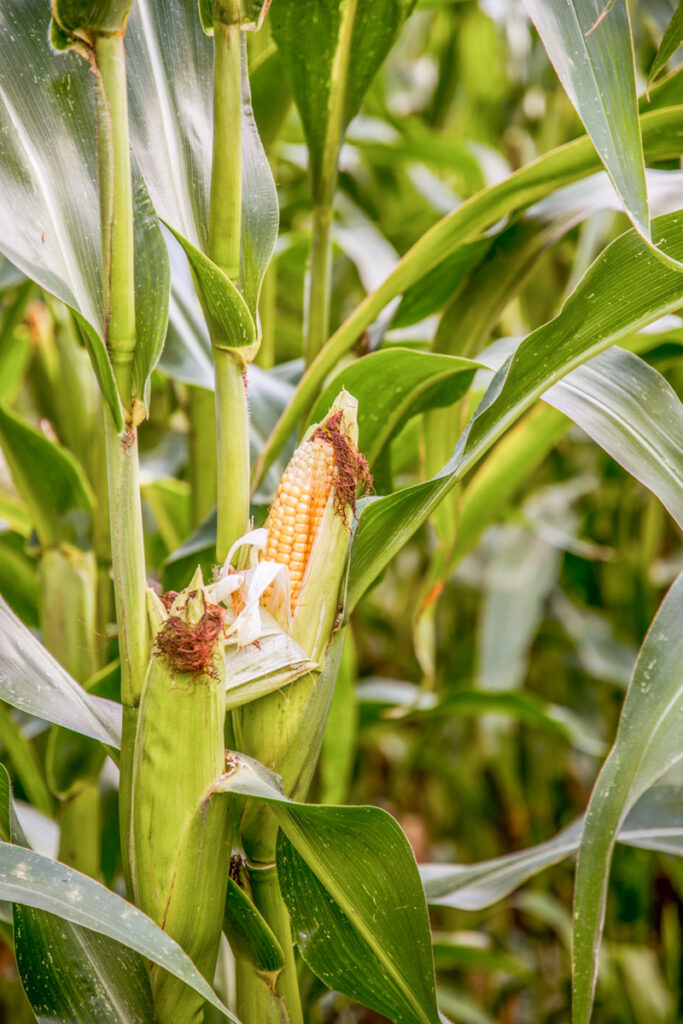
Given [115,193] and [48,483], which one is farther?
[48,483]

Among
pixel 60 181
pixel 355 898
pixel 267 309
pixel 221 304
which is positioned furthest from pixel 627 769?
pixel 267 309

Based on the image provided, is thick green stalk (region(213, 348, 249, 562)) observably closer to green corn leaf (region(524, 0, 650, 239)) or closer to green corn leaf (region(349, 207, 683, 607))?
green corn leaf (region(349, 207, 683, 607))

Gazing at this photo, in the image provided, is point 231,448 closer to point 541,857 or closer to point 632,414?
point 632,414

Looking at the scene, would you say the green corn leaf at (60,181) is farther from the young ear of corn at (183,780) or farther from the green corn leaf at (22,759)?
the green corn leaf at (22,759)

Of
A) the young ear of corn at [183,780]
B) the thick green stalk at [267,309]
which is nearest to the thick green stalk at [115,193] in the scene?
the young ear of corn at [183,780]

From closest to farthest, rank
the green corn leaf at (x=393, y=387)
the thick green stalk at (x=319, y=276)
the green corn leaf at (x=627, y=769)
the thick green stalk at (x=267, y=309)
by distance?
the green corn leaf at (x=627, y=769)
the green corn leaf at (x=393, y=387)
the thick green stalk at (x=319, y=276)
the thick green stalk at (x=267, y=309)

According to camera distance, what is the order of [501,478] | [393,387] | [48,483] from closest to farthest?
[393,387] → [48,483] → [501,478]

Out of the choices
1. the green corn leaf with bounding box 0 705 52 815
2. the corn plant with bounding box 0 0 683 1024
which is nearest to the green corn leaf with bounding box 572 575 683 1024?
the corn plant with bounding box 0 0 683 1024
